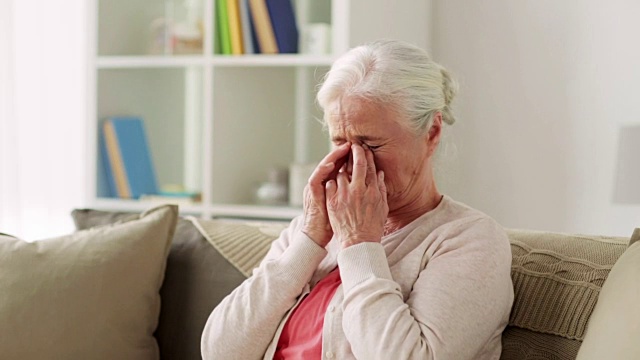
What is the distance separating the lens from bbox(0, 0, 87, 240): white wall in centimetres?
383

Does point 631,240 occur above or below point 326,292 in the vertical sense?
above

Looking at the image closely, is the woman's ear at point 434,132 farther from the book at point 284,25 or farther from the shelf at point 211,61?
the book at point 284,25

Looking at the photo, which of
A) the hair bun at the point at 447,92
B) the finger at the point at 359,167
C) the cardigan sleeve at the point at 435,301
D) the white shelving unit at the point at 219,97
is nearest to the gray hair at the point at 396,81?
the hair bun at the point at 447,92

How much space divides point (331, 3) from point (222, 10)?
1.31ft

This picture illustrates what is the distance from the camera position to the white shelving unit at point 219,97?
3.50 meters

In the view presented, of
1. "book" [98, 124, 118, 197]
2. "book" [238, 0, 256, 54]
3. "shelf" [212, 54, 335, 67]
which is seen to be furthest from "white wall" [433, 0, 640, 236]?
"book" [98, 124, 118, 197]

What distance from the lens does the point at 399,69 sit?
1831mm

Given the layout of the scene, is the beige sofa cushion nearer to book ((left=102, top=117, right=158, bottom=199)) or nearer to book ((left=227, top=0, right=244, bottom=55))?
book ((left=227, top=0, right=244, bottom=55))

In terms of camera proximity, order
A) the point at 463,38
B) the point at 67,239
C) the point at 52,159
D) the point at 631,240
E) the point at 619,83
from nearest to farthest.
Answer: the point at 631,240, the point at 67,239, the point at 619,83, the point at 463,38, the point at 52,159

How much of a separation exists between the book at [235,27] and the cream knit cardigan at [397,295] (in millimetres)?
1688

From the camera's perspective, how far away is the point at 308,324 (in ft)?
6.06

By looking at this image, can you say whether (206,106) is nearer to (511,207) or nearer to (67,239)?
(511,207)

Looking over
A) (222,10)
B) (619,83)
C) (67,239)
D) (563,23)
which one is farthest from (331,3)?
(67,239)

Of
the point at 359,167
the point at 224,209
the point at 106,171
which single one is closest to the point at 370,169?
the point at 359,167
